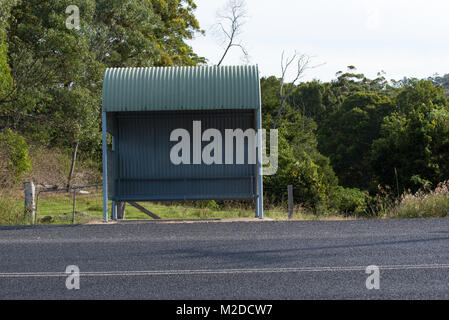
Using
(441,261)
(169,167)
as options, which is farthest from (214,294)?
(169,167)

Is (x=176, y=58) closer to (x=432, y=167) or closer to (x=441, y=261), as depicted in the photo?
(x=432, y=167)

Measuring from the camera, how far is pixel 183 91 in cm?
1357

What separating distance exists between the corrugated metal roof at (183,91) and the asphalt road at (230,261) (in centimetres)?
318

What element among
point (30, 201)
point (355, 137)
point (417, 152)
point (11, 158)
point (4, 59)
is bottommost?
point (30, 201)

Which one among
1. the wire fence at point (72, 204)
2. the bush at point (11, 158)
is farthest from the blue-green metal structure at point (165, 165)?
the bush at point (11, 158)

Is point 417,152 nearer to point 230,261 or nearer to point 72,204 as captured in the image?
point 72,204

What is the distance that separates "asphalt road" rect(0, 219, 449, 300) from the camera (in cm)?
605

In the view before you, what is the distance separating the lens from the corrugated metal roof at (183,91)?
13.4m

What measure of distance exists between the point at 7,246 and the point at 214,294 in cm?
533

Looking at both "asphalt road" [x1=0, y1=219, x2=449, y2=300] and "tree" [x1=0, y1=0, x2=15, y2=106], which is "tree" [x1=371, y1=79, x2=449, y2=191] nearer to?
"asphalt road" [x1=0, y1=219, x2=449, y2=300]

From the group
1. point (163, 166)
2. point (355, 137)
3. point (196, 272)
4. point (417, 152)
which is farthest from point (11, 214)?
point (355, 137)

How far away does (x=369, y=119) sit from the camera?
51594 millimetres

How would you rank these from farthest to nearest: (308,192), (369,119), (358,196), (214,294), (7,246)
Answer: (369,119), (358,196), (308,192), (7,246), (214,294)

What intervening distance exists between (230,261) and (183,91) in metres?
6.70
